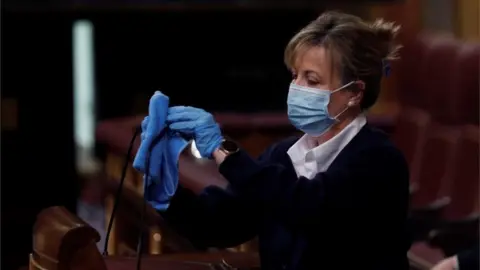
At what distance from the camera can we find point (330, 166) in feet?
5.42

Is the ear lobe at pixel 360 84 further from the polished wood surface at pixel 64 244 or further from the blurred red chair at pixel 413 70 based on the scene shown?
→ the blurred red chair at pixel 413 70

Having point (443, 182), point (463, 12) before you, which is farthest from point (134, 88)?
point (443, 182)

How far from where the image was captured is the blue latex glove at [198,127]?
1.65 metres

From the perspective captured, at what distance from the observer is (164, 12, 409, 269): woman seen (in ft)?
5.28

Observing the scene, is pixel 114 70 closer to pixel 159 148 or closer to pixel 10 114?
pixel 10 114

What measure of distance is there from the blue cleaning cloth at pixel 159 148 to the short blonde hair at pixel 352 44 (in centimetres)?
21

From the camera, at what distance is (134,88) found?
18.2 feet

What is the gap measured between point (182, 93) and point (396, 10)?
1.14 metres

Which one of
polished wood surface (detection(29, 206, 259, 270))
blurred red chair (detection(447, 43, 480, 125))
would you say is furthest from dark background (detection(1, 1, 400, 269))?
polished wood surface (detection(29, 206, 259, 270))

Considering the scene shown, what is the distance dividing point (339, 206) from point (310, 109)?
0.56ft

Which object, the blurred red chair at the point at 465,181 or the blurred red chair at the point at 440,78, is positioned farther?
the blurred red chair at the point at 440,78

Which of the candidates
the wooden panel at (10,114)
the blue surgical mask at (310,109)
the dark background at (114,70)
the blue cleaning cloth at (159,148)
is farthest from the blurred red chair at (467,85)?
the blue cleaning cloth at (159,148)

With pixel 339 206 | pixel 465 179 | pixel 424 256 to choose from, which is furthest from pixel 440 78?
pixel 339 206

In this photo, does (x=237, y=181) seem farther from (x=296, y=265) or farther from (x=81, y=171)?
(x=81, y=171)
